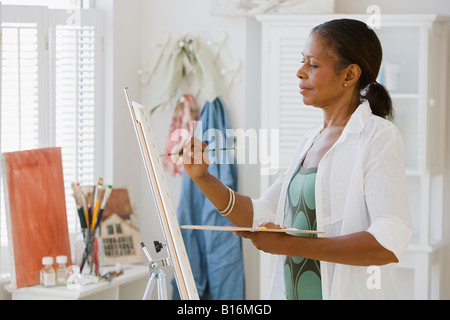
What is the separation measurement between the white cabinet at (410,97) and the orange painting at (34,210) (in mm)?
841

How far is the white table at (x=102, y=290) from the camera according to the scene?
2238mm

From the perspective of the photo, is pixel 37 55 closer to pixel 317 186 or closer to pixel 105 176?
pixel 105 176

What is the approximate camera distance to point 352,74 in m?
1.33

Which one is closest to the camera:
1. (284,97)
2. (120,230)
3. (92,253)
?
(92,253)

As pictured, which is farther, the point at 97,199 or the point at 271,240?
the point at 97,199

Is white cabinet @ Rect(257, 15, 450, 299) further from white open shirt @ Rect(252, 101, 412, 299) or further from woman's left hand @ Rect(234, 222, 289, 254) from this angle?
woman's left hand @ Rect(234, 222, 289, 254)

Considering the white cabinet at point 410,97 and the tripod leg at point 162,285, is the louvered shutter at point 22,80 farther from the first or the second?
the tripod leg at point 162,285

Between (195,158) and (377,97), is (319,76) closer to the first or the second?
(377,97)

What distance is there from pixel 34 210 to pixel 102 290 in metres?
0.38

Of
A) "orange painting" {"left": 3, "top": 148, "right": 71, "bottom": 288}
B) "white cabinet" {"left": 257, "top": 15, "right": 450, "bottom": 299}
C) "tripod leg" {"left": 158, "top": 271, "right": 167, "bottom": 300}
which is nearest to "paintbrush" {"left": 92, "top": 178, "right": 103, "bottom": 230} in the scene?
"orange painting" {"left": 3, "top": 148, "right": 71, "bottom": 288}

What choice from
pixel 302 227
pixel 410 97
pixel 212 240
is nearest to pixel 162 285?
pixel 302 227

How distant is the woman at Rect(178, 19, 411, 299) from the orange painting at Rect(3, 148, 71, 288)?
109 cm

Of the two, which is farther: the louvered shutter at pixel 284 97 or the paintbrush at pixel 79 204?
the louvered shutter at pixel 284 97

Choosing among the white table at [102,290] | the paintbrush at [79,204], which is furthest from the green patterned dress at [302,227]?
the paintbrush at [79,204]
